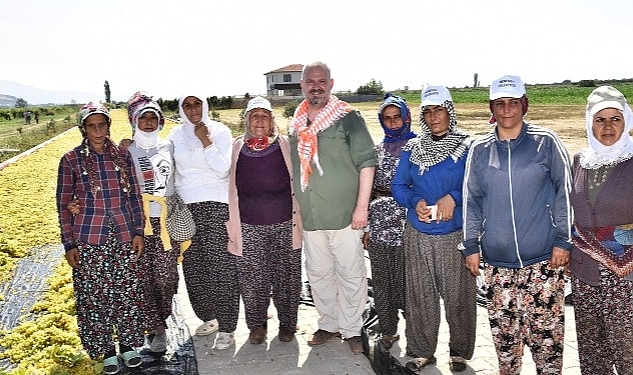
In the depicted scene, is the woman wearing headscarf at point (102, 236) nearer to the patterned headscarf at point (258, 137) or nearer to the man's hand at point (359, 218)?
the patterned headscarf at point (258, 137)

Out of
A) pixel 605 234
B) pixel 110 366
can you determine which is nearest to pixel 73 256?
pixel 110 366

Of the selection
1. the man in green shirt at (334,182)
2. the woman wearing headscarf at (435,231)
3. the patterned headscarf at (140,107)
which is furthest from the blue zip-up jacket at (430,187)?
the patterned headscarf at (140,107)

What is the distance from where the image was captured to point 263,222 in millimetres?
3949

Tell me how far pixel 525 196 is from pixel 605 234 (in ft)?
1.64

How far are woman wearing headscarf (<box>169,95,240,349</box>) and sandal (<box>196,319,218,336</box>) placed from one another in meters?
0.18

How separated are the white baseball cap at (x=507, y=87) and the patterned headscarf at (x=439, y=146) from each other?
0.33 meters

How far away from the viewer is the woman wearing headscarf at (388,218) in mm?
3697

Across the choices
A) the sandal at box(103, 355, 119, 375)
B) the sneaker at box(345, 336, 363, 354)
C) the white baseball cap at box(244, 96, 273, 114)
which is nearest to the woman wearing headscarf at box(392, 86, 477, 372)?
the sneaker at box(345, 336, 363, 354)

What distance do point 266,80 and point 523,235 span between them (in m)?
69.1

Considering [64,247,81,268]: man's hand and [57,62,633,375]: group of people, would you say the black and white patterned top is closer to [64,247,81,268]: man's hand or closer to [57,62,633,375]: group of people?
[57,62,633,375]: group of people

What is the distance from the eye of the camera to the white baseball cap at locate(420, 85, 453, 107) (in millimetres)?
3236

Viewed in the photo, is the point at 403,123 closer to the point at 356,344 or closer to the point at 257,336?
the point at 356,344

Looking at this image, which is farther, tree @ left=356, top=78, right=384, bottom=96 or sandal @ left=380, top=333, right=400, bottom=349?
tree @ left=356, top=78, right=384, bottom=96

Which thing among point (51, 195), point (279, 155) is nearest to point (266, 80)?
point (51, 195)
